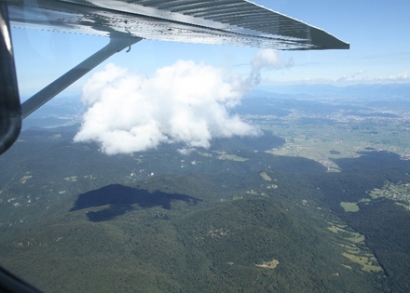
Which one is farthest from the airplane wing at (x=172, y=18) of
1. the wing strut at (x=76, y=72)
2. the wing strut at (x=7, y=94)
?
the wing strut at (x=7, y=94)

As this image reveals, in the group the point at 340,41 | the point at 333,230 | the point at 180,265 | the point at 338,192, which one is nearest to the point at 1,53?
the point at 340,41

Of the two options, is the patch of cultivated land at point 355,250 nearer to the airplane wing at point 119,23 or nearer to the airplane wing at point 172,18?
the airplane wing at point 172,18

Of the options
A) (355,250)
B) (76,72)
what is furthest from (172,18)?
(355,250)

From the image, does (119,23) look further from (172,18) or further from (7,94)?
(7,94)

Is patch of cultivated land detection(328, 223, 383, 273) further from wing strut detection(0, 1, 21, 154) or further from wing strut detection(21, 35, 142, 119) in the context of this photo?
wing strut detection(0, 1, 21, 154)

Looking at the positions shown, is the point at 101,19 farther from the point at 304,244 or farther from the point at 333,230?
the point at 333,230

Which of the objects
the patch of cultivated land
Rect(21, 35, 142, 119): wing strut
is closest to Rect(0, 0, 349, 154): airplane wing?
Rect(21, 35, 142, 119): wing strut
